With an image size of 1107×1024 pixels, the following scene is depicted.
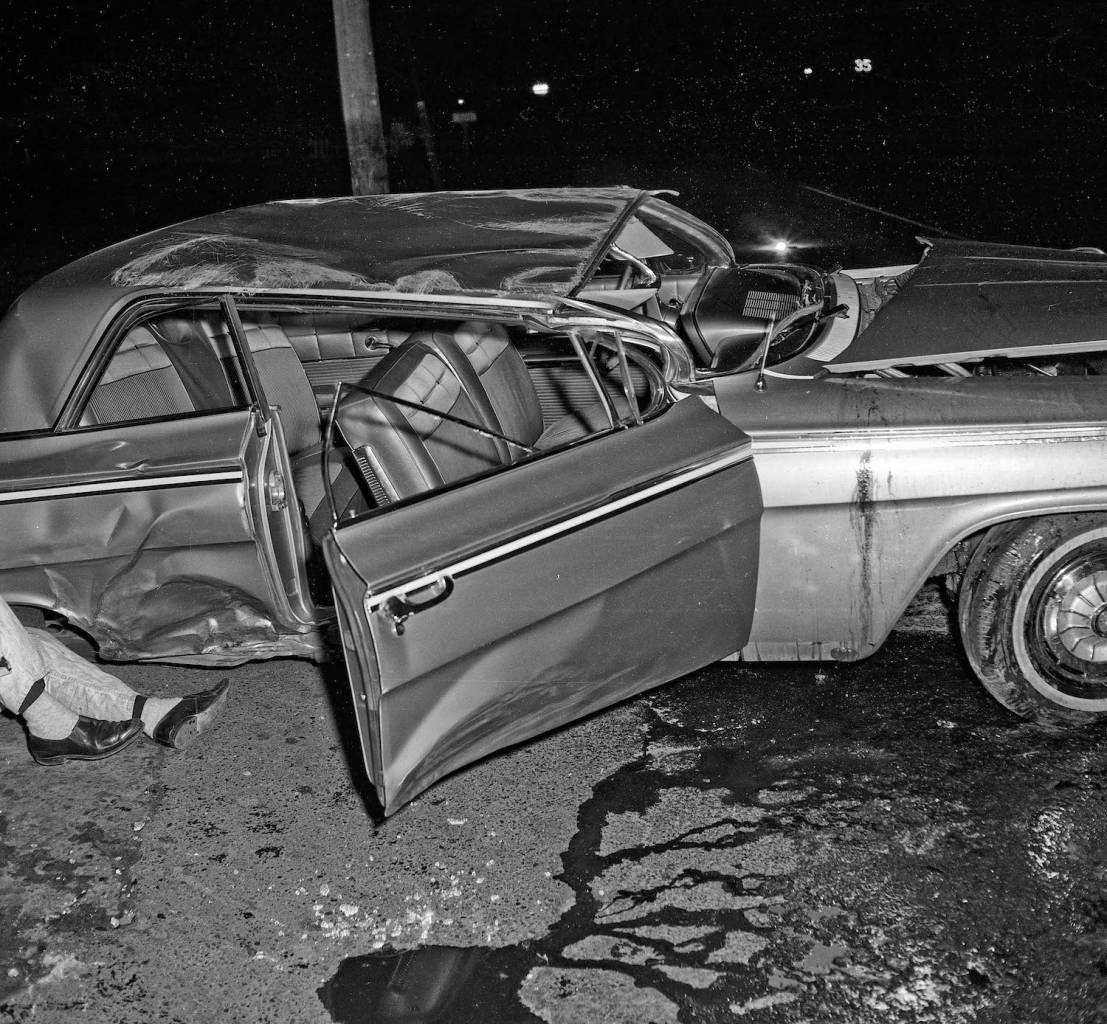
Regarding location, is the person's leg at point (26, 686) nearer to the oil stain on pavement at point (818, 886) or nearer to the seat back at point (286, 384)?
the seat back at point (286, 384)

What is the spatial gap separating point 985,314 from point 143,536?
2.68m

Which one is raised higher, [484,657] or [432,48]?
[432,48]

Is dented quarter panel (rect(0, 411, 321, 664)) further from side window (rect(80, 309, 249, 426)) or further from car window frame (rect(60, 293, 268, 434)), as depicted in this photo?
side window (rect(80, 309, 249, 426))

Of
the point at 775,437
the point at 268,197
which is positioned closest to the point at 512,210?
the point at 775,437

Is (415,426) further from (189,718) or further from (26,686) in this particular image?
(26,686)

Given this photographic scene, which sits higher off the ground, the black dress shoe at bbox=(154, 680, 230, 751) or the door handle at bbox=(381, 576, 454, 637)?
the door handle at bbox=(381, 576, 454, 637)

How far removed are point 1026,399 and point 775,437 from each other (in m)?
0.72

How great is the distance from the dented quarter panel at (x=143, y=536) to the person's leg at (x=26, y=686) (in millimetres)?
104

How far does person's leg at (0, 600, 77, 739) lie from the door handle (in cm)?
152

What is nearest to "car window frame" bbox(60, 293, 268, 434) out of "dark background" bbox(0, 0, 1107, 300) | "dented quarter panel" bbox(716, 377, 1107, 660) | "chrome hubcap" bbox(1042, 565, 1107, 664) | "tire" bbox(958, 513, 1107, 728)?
"dented quarter panel" bbox(716, 377, 1107, 660)

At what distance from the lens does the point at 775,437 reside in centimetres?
317

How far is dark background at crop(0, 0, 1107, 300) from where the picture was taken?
12922mm

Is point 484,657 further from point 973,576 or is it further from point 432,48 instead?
point 432,48

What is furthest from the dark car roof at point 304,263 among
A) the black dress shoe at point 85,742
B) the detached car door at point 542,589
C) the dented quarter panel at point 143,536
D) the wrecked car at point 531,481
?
the black dress shoe at point 85,742
